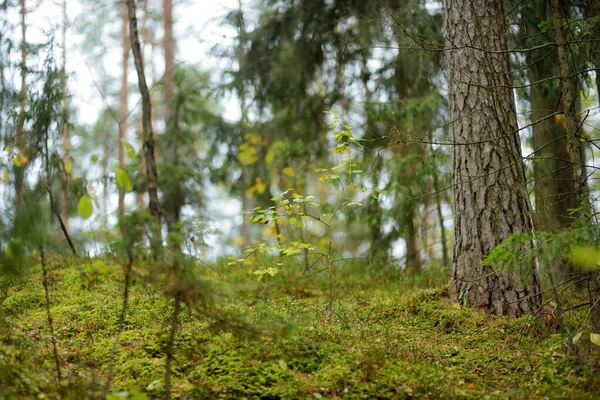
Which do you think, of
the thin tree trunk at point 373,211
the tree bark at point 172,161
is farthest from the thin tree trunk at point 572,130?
the tree bark at point 172,161

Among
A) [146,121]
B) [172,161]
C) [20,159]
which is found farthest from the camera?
[172,161]

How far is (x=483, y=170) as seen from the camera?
17.7ft

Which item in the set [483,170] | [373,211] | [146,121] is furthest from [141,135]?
[483,170]

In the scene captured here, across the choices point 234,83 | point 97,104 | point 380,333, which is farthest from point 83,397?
point 97,104

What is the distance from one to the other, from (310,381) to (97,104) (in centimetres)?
2362

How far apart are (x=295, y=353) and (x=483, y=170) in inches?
119

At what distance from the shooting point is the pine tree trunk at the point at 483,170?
5242mm

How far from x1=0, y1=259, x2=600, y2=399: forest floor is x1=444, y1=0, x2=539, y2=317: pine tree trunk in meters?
0.35

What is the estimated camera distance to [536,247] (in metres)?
3.69

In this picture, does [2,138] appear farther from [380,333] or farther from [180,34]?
[180,34]

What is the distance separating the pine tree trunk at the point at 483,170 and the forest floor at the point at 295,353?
346 millimetres

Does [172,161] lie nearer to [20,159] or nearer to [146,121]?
[20,159]

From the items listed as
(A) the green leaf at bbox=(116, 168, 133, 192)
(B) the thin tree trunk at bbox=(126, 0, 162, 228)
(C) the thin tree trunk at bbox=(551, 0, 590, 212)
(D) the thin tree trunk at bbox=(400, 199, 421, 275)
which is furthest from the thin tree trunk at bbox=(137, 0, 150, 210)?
(C) the thin tree trunk at bbox=(551, 0, 590, 212)

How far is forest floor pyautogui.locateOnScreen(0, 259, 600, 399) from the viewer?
357cm
